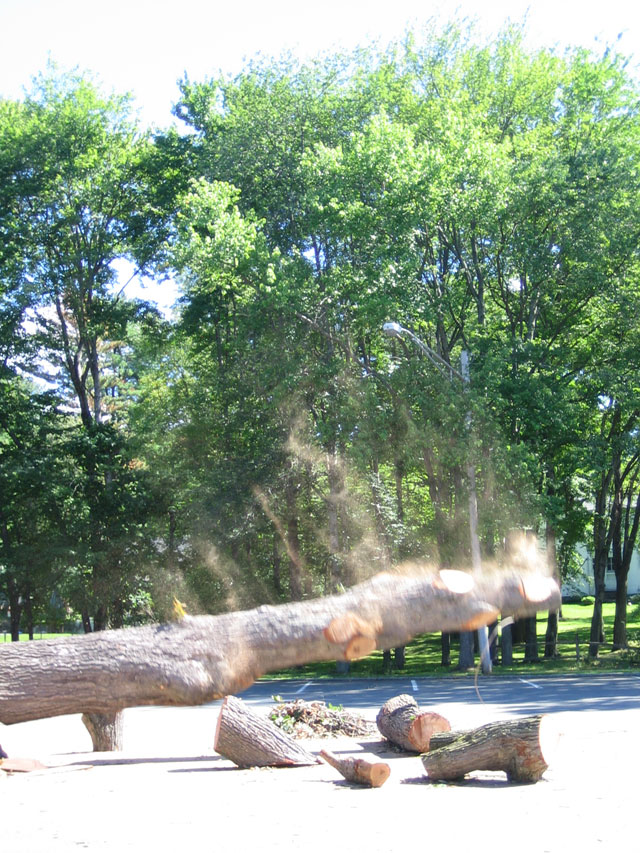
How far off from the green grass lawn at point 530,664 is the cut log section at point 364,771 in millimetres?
16959

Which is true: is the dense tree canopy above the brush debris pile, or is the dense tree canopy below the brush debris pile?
above

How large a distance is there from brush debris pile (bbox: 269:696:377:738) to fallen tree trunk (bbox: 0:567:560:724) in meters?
4.19

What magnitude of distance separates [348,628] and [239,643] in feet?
3.43

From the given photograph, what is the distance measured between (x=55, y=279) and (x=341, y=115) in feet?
42.9

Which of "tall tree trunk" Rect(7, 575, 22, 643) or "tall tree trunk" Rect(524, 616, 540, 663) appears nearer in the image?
"tall tree trunk" Rect(524, 616, 540, 663)

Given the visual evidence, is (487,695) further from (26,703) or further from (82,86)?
(82,86)

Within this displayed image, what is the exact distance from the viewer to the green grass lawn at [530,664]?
24906 mm

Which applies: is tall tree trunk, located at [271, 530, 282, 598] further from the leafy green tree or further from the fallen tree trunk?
the fallen tree trunk

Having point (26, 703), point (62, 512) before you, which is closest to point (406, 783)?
point (26, 703)

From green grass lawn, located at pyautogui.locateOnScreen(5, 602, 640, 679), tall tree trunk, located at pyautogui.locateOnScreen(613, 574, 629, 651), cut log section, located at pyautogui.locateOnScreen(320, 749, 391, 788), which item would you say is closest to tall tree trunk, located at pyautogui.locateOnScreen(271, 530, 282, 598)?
green grass lawn, located at pyautogui.locateOnScreen(5, 602, 640, 679)

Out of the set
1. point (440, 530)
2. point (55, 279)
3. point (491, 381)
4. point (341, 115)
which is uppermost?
point (341, 115)

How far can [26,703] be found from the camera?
297 inches

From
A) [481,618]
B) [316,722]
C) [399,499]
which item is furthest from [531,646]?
[481,618]

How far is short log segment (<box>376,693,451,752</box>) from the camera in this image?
9.79 meters
